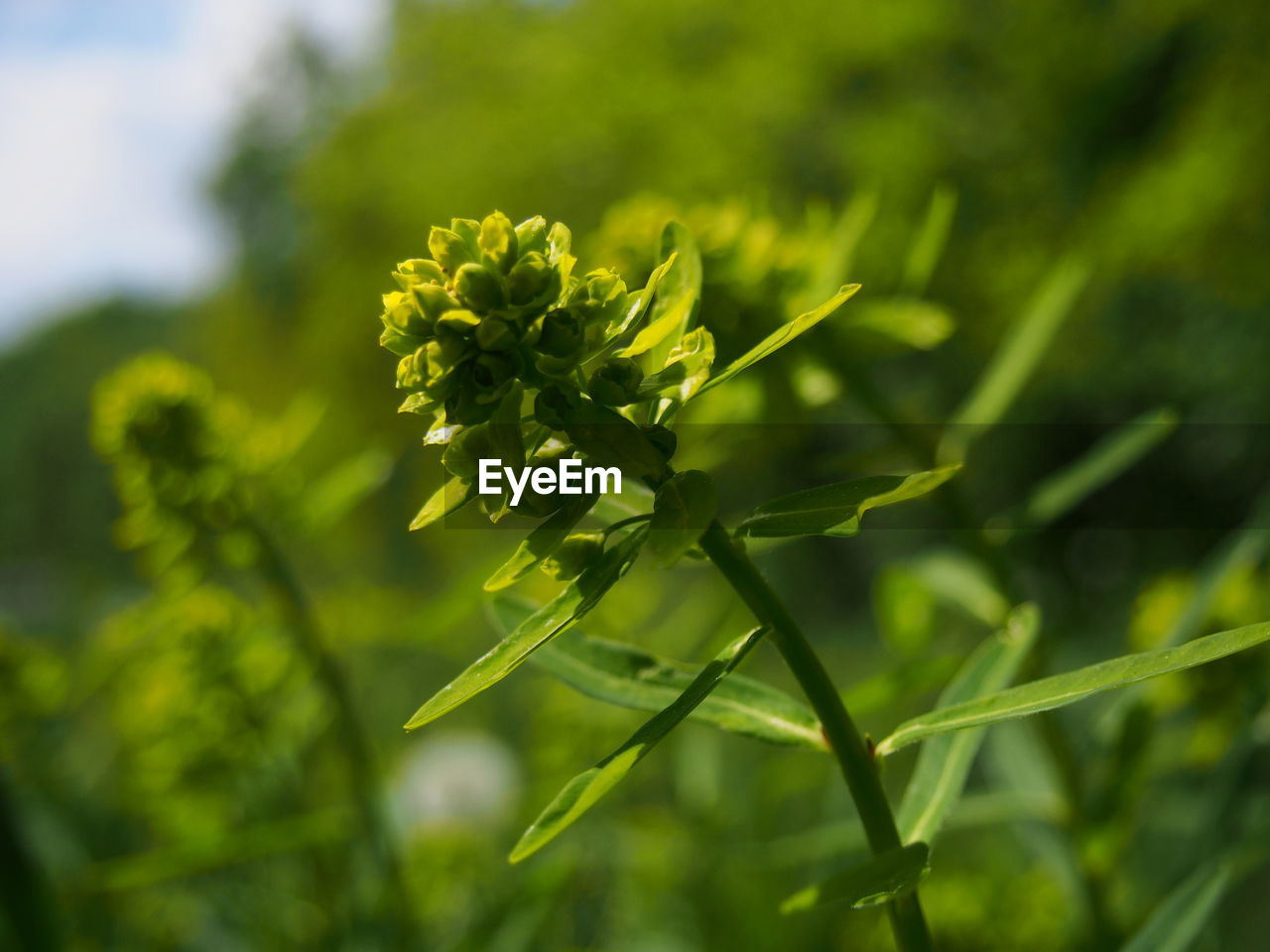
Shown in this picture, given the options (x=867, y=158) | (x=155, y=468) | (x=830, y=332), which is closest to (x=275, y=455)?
(x=155, y=468)

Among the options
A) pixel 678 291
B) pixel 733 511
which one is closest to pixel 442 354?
pixel 678 291

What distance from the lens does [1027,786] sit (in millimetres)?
719

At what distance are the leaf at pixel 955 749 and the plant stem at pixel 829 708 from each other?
31mm

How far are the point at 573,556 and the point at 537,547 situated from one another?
0.02 meters

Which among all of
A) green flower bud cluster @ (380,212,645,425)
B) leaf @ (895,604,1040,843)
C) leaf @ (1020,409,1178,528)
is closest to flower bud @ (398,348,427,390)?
green flower bud cluster @ (380,212,645,425)

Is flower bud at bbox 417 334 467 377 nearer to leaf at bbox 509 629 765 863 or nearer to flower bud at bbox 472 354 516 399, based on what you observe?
flower bud at bbox 472 354 516 399

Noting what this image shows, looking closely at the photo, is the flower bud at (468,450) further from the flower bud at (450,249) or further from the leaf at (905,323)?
the leaf at (905,323)

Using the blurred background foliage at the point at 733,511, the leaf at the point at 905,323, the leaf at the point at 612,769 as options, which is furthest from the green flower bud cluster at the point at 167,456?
the leaf at the point at 612,769

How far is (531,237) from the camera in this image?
31 cm

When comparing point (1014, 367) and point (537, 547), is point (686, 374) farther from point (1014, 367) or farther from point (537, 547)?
point (1014, 367)

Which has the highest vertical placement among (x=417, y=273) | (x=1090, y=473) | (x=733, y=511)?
(x=417, y=273)

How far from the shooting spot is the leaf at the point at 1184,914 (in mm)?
445

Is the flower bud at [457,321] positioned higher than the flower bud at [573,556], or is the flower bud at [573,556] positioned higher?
the flower bud at [457,321]

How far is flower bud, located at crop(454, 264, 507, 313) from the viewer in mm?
298
